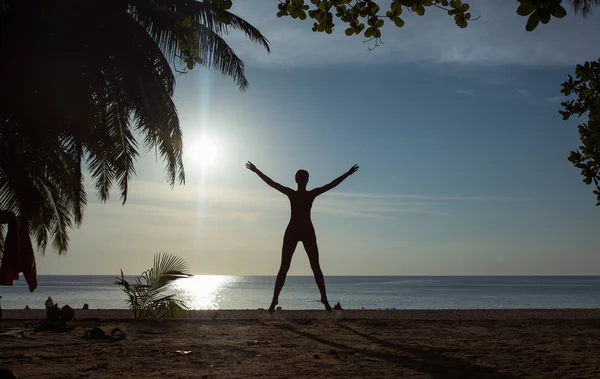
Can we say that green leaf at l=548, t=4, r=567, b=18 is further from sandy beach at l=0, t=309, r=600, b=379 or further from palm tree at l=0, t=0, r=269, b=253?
palm tree at l=0, t=0, r=269, b=253

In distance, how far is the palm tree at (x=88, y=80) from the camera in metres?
11.9

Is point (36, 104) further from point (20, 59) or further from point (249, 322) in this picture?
point (249, 322)

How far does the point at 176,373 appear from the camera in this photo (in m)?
5.51

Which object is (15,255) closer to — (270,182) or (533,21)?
(270,182)

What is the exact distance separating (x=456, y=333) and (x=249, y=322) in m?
3.45

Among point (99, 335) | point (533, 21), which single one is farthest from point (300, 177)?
point (533, 21)

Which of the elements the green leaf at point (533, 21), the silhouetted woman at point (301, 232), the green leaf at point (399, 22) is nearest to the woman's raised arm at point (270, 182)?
the silhouetted woman at point (301, 232)

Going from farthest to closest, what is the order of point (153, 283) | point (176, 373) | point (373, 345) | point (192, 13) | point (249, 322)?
1. point (192, 13)
2. point (153, 283)
3. point (249, 322)
4. point (373, 345)
5. point (176, 373)

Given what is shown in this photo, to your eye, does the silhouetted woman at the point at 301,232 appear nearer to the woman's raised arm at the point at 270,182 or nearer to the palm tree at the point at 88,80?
the woman's raised arm at the point at 270,182

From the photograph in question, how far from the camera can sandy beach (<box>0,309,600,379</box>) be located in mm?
5496

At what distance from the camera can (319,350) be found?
6789 mm

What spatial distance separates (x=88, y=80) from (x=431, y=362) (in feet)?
31.4

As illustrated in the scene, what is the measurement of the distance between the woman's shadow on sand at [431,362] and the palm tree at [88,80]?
6.46 m

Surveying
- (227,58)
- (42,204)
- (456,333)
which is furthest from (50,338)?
(227,58)
